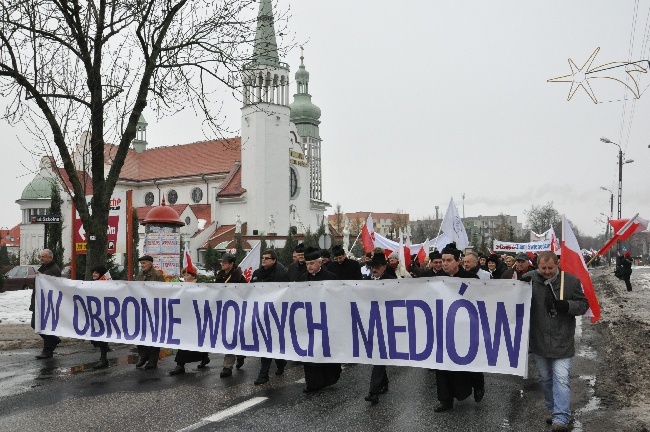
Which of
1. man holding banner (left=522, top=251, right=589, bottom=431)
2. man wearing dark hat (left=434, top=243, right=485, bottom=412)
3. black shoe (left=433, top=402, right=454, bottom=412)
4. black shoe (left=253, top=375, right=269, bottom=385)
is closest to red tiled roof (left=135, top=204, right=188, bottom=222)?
black shoe (left=253, top=375, right=269, bottom=385)

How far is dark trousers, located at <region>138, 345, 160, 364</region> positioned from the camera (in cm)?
998

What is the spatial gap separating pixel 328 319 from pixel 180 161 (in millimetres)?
75741

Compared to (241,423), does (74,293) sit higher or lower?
higher

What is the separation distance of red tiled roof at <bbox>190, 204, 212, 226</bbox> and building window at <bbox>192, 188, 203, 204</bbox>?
0.95 meters

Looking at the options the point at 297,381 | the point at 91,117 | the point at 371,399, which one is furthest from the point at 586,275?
the point at 91,117

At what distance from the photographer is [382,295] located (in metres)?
7.68

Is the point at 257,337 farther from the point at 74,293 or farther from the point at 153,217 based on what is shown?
the point at 153,217

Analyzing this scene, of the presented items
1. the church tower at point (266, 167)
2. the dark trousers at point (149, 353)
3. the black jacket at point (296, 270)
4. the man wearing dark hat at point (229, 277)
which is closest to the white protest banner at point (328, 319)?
the dark trousers at point (149, 353)

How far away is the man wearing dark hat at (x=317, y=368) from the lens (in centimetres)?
806

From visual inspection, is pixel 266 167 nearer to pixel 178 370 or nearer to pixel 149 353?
pixel 149 353

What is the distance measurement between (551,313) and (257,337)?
3835 mm

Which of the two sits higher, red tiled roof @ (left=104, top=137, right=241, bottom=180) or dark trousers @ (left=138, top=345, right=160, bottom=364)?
red tiled roof @ (left=104, top=137, right=241, bottom=180)

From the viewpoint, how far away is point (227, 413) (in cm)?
695

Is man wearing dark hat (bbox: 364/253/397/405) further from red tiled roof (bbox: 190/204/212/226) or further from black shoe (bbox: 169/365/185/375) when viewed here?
red tiled roof (bbox: 190/204/212/226)
